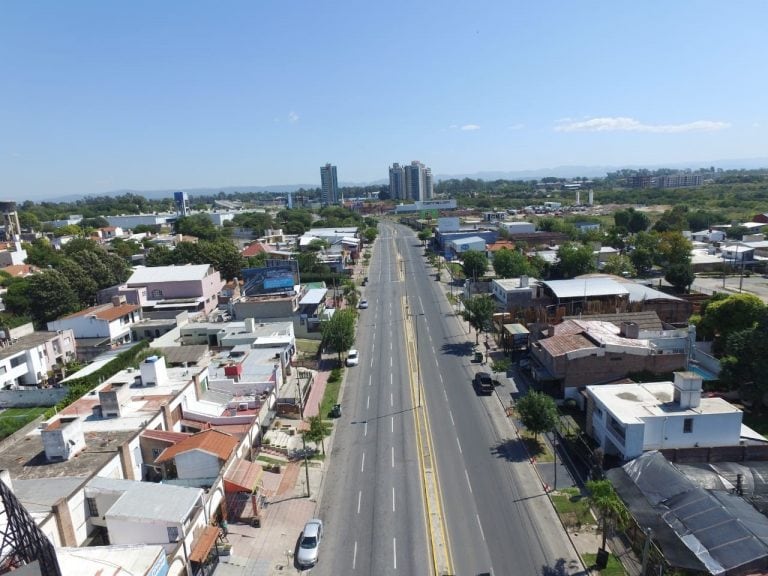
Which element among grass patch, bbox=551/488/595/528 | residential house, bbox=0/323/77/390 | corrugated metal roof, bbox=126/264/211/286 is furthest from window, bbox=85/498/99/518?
corrugated metal roof, bbox=126/264/211/286

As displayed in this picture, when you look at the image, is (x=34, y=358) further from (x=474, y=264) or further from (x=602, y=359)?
(x=474, y=264)

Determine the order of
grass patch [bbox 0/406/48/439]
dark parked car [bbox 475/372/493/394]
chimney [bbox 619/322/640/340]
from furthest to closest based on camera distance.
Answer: chimney [bbox 619/322/640/340]
dark parked car [bbox 475/372/493/394]
grass patch [bbox 0/406/48/439]

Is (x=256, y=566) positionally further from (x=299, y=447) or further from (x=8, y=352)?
(x=8, y=352)

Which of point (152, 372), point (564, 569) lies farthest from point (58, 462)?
point (564, 569)

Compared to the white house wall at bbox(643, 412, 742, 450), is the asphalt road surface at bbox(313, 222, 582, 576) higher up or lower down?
lower down

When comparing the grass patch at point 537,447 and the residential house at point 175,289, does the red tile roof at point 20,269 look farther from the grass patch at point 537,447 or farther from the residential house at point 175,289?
the grass patch at point 537,447

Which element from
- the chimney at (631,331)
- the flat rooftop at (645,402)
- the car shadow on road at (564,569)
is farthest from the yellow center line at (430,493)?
the chimney at (631,331)

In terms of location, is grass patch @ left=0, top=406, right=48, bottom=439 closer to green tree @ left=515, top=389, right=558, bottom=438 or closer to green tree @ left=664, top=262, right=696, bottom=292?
green tree @ left=515, top=389, right=558, bottom=438
